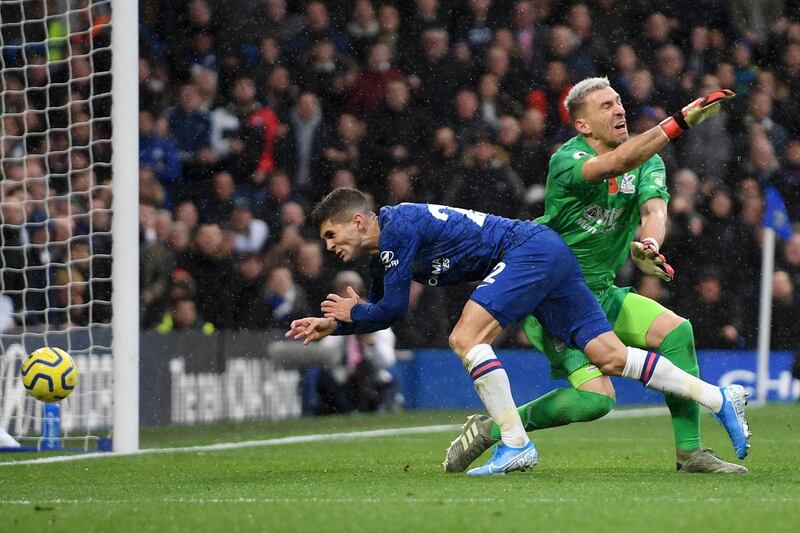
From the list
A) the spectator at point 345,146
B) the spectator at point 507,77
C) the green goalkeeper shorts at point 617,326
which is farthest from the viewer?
the spectator at point 507,77

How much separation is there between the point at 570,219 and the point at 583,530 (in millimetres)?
2687

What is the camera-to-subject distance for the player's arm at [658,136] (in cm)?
617

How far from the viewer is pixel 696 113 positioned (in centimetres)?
618

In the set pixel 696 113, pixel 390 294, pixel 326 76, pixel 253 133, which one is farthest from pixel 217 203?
pixel 696 113

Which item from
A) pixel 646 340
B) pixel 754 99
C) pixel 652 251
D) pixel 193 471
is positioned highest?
pixel 754 99

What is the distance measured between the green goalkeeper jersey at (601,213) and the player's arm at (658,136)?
1.69 ft

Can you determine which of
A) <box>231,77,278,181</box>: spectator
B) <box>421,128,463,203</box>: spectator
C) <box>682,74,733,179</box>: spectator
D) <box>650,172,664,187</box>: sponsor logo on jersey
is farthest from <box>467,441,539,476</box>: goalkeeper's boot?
<box>682,74,733,179</box>: spectator

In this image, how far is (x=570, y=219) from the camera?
6980 millimetres

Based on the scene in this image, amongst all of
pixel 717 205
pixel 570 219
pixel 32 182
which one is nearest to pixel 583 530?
pixel 570 219

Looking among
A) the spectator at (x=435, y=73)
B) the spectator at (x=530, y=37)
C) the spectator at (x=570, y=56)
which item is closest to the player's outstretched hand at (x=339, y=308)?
the spectator at (x=435, y=73)

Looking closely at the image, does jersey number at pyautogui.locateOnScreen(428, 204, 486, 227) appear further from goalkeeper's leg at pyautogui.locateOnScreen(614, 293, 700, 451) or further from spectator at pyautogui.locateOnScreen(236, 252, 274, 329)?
spectator at pyautogui.locateOnScreen(236, 252, 274, 329)

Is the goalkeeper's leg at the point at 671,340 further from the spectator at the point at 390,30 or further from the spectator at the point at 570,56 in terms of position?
the spectator at the point at 570,56

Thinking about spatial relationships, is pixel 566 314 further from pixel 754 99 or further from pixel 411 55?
pixel 754 99

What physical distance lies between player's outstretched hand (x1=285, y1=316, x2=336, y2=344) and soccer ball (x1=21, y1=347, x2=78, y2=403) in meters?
2.20
